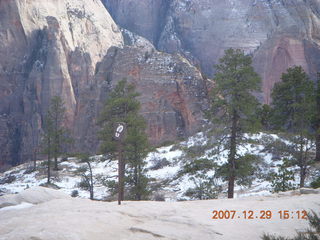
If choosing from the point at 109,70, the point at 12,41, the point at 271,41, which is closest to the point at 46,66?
the point at 12,41

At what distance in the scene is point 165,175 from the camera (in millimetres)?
26672

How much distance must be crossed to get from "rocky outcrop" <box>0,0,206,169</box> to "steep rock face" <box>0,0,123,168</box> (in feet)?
0.46

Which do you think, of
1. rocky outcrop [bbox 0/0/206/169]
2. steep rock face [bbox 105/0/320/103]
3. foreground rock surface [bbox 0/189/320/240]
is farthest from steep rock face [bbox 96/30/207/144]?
foreground rock surface [bbox 0/189/320/240]

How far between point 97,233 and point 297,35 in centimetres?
5574

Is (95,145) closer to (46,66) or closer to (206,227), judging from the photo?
(46,66)

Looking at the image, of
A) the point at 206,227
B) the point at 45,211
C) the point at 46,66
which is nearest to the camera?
the point at 206,227

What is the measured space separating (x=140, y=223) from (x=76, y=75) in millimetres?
58872

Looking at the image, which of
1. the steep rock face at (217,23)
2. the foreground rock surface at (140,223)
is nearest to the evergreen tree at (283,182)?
the foreground rock surface at (140,223)

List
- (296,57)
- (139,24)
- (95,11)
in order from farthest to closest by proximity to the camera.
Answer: (139,24) → (95,11) → (296,57)

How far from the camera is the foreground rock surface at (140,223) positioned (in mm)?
5905

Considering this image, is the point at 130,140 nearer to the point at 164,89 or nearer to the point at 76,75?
the point at 164,89

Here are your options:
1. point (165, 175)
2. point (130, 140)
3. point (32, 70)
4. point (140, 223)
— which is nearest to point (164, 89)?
point (165, 175)

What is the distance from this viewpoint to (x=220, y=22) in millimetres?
82000
